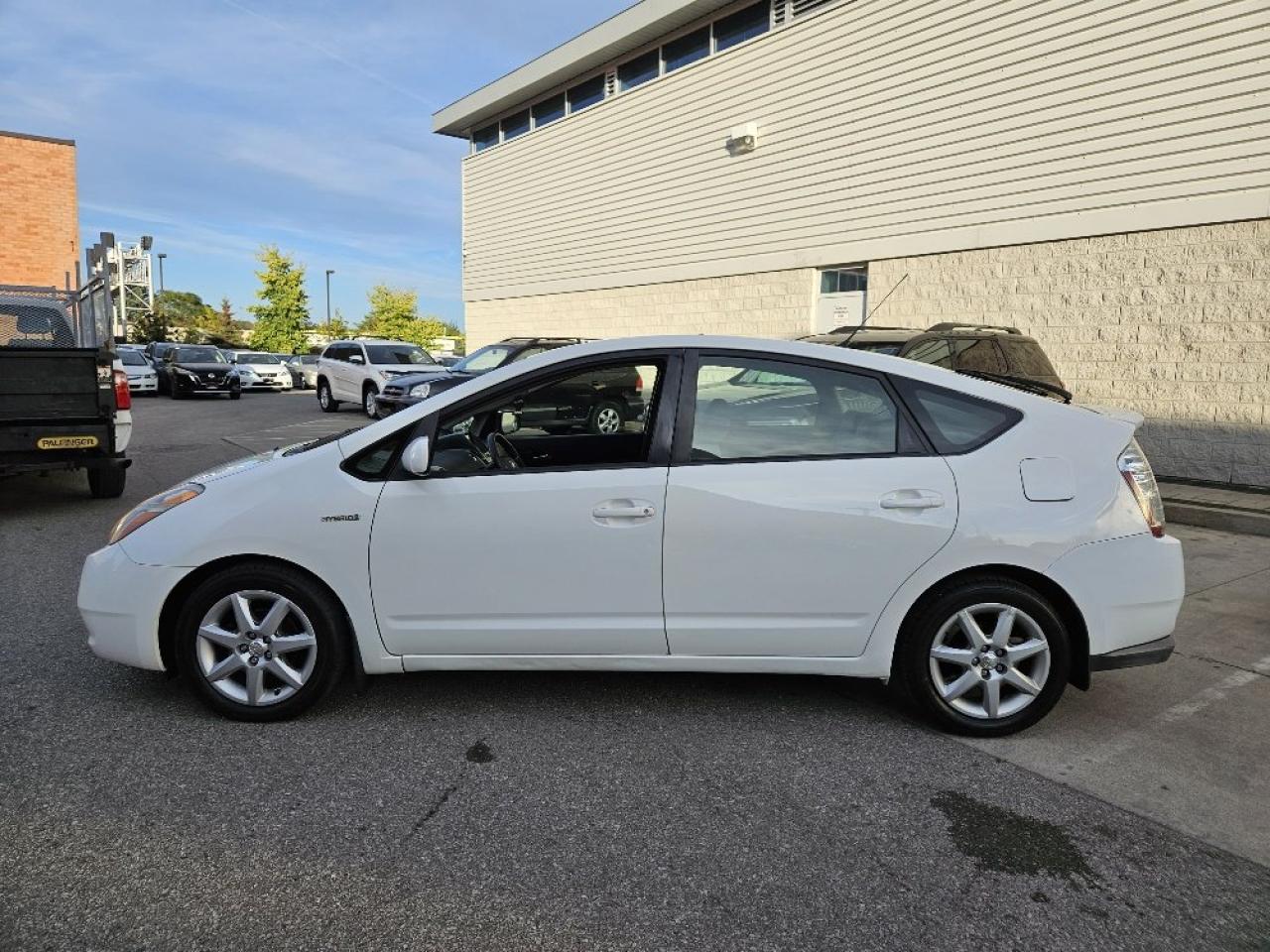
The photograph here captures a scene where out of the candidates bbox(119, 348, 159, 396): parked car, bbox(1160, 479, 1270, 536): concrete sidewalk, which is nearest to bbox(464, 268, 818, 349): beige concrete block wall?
bbox(1160, 479, 1270, 536): concrete sidewalk

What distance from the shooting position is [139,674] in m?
3.99

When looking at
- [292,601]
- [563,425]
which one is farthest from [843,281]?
[292,601]

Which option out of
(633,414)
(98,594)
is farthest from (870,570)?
(98,594)

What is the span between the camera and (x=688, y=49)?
15.7 metres

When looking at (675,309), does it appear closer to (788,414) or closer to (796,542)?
(788,414)

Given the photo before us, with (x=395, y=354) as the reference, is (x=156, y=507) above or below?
→ below

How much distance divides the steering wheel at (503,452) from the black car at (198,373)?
24.6m

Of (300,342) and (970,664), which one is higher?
(300,342)

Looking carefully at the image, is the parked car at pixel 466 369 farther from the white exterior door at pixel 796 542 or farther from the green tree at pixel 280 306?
the green tree at pixel 280 306

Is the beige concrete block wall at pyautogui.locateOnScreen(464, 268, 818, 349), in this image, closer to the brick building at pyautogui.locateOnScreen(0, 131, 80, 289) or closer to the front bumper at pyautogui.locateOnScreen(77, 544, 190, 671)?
the front bumper at pyautogui.locateOnScreen(77, 544, 190, 671)

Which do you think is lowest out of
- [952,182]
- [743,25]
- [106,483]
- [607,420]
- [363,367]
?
[106,483]

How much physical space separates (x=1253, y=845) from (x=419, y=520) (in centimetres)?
302

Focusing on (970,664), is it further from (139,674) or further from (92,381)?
(92,381)

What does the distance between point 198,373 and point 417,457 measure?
25413 millimetres
